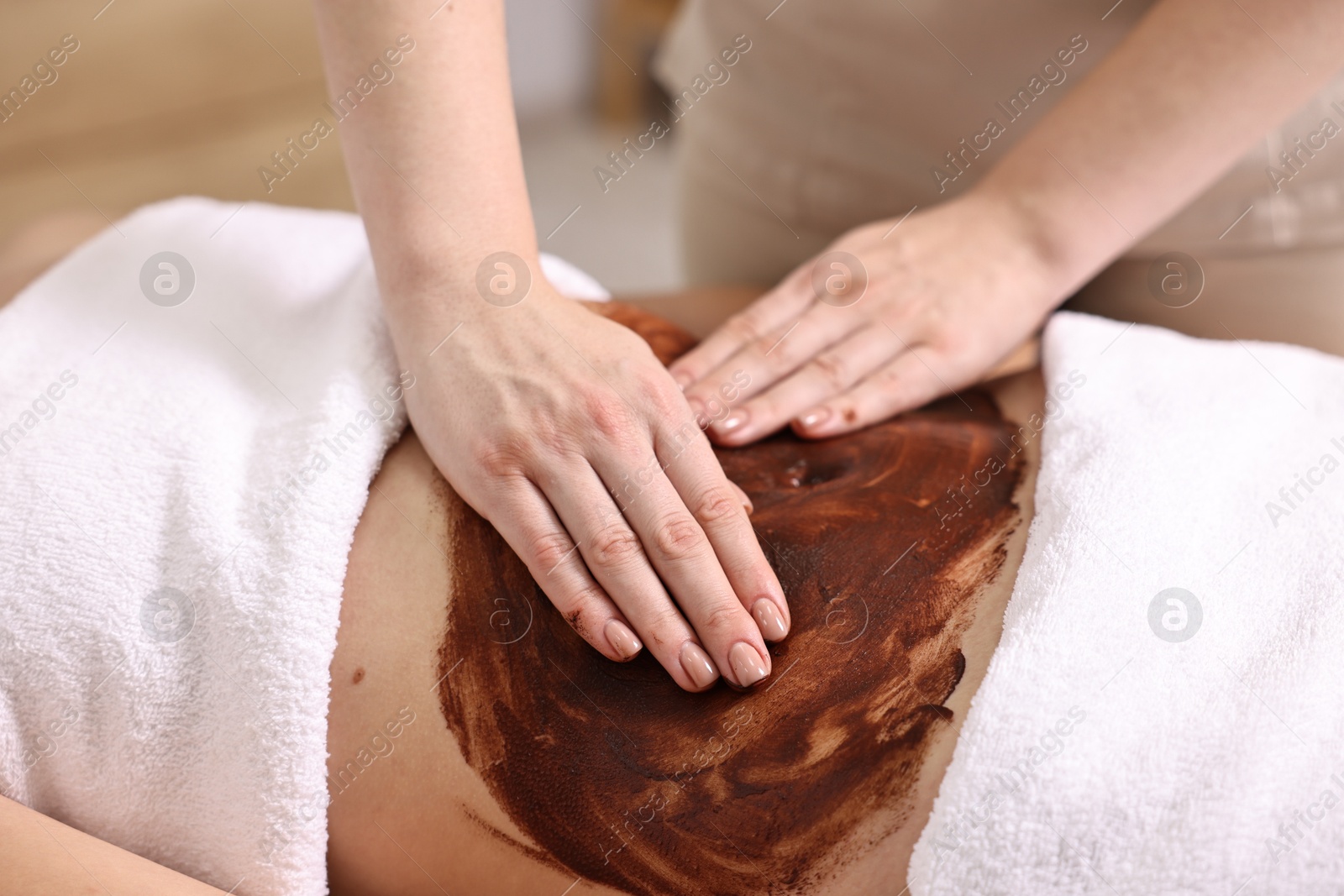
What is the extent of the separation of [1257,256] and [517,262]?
77 cm

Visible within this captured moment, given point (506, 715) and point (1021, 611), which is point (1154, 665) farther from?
point (506, 715)

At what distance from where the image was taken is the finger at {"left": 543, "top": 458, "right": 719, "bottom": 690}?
2.17 ft

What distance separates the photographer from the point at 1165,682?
0.60 metres

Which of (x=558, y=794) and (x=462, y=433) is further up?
(x=462, y=433)

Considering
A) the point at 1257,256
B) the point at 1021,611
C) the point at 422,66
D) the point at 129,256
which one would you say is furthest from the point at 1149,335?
the point at 129,256

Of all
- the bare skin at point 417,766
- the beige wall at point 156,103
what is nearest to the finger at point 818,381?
the bare skin at point 417,766

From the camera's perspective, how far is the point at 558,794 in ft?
2.12

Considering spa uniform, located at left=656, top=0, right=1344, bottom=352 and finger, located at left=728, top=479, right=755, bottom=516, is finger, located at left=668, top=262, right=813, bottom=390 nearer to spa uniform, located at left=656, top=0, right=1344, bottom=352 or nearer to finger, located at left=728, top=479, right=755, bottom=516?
finger, located at left=728, top=479, right=755, bottom=516

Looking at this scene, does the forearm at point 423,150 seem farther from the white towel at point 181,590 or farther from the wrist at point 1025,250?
the wrist at point 1025,250

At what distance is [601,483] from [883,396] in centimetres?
30

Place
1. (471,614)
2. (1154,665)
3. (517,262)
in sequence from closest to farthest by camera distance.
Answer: (1154,665), (471,614), (517,262)

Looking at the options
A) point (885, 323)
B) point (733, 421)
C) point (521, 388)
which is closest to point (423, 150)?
point (521, 388)

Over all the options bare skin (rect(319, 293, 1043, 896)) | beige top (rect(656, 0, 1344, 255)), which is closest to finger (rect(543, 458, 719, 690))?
bare skin (rect(319, 293, 1043, 896))

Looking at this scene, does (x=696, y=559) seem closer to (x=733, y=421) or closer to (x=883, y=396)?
(x=733, y=421)
